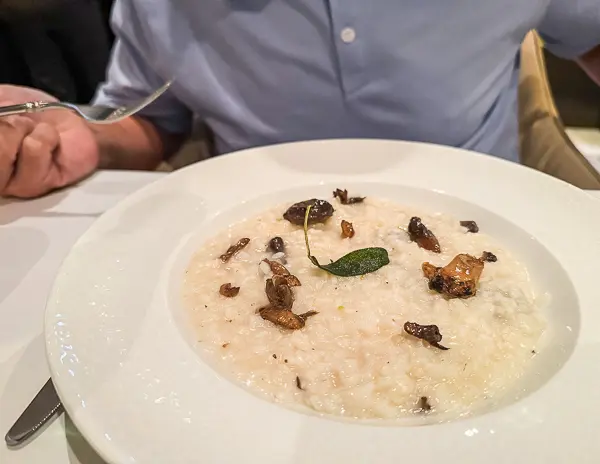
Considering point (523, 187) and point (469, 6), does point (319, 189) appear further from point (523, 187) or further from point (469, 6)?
point (469, 6)

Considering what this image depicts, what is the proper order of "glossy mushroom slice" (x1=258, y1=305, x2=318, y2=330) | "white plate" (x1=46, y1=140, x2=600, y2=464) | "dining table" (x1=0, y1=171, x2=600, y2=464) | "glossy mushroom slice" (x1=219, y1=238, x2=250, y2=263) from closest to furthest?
"white plate" (x1=46, y1=140, x2=600, y2=464) → "dining table" (x1=0, y1=171, x2=600, y2=464) → "glossy mushroom slice" (x1=258, y1=305, x2=318, y2=330) → "glossy mushroom slice" (x1=219, y1=238, x2=250, y2=263)

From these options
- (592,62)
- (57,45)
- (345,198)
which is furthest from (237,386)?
(57,45)

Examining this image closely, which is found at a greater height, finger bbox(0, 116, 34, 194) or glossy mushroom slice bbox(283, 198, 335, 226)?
finger bbox(0, 116, 34, 194)

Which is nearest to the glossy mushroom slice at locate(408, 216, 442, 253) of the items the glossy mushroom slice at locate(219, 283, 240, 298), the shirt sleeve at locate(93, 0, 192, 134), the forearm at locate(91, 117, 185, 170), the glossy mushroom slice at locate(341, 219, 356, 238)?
the glossy mushroom slice at locate(341, 219, 356, 238)

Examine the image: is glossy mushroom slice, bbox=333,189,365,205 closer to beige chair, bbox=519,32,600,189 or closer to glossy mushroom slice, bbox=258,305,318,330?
glossy mushroom slice, bbox=258,305,318,330

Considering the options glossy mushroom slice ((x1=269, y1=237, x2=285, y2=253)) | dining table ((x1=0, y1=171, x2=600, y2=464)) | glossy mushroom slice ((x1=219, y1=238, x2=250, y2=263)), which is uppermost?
glossy mushroom slice ((x1=269, y1=237, x2=285, y2=253))

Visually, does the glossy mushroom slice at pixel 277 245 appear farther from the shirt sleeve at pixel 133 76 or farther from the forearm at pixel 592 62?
the forearm at pixel 592 62
